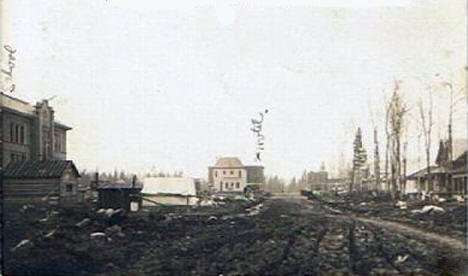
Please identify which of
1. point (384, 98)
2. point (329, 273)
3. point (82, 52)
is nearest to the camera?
point (329, 273)

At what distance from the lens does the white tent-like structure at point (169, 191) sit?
312 cm

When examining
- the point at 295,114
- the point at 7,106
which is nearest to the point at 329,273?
the point at 295,114

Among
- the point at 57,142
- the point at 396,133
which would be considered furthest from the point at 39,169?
the point at 396,133

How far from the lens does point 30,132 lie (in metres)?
3.20

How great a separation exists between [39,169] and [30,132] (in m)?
0.23

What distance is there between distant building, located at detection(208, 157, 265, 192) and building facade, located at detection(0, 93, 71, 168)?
91 cm

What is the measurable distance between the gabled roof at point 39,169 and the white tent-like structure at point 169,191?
1.47ft

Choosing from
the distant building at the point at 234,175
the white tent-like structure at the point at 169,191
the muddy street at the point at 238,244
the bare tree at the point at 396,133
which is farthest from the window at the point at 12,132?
the bare tree at the point at 396,133

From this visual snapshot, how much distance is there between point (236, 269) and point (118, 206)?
81 cm

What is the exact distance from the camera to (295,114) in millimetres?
3141

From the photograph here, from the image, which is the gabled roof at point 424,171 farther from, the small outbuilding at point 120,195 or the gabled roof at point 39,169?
the gabled roof at point 39,169

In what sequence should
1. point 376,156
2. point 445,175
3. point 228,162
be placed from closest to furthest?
point 445,175 < point 376,156 < point 228,162

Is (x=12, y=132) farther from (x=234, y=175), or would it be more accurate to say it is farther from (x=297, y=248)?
(x=297, y=248)

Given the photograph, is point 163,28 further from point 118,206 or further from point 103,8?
point 118,206
